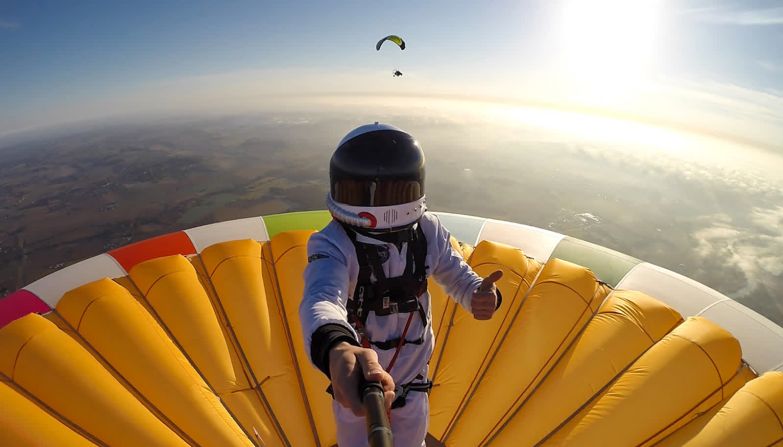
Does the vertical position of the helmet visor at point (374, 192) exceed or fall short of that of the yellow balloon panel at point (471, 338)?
it exceeds it

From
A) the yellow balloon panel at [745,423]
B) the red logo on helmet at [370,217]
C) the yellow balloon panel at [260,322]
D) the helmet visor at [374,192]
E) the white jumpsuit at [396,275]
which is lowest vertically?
the yellow balloon panel at [745,423]

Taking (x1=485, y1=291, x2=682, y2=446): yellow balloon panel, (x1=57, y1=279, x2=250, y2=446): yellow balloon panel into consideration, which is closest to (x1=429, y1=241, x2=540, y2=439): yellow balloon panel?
(x1=485, y1=291, x2=682, y2=446): yellow balloon panel

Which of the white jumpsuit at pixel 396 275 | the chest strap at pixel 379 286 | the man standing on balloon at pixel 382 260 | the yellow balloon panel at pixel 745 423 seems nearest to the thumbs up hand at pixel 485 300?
the man standing on balloon at pixel 382 260

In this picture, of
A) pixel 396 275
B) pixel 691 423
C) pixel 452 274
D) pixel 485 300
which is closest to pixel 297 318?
pixel 452 274

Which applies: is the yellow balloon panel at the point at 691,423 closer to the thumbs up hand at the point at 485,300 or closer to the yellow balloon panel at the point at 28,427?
the thumbs up hand at the point at 485,300

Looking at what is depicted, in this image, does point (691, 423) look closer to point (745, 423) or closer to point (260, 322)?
point (745, 423)

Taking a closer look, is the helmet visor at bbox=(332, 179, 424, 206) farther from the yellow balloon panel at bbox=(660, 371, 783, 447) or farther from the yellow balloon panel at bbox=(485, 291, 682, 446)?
the yellow balloon panel at bbox=(660, 371, 783, 447)

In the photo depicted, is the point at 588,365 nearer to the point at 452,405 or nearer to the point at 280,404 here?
the point at 452,405
